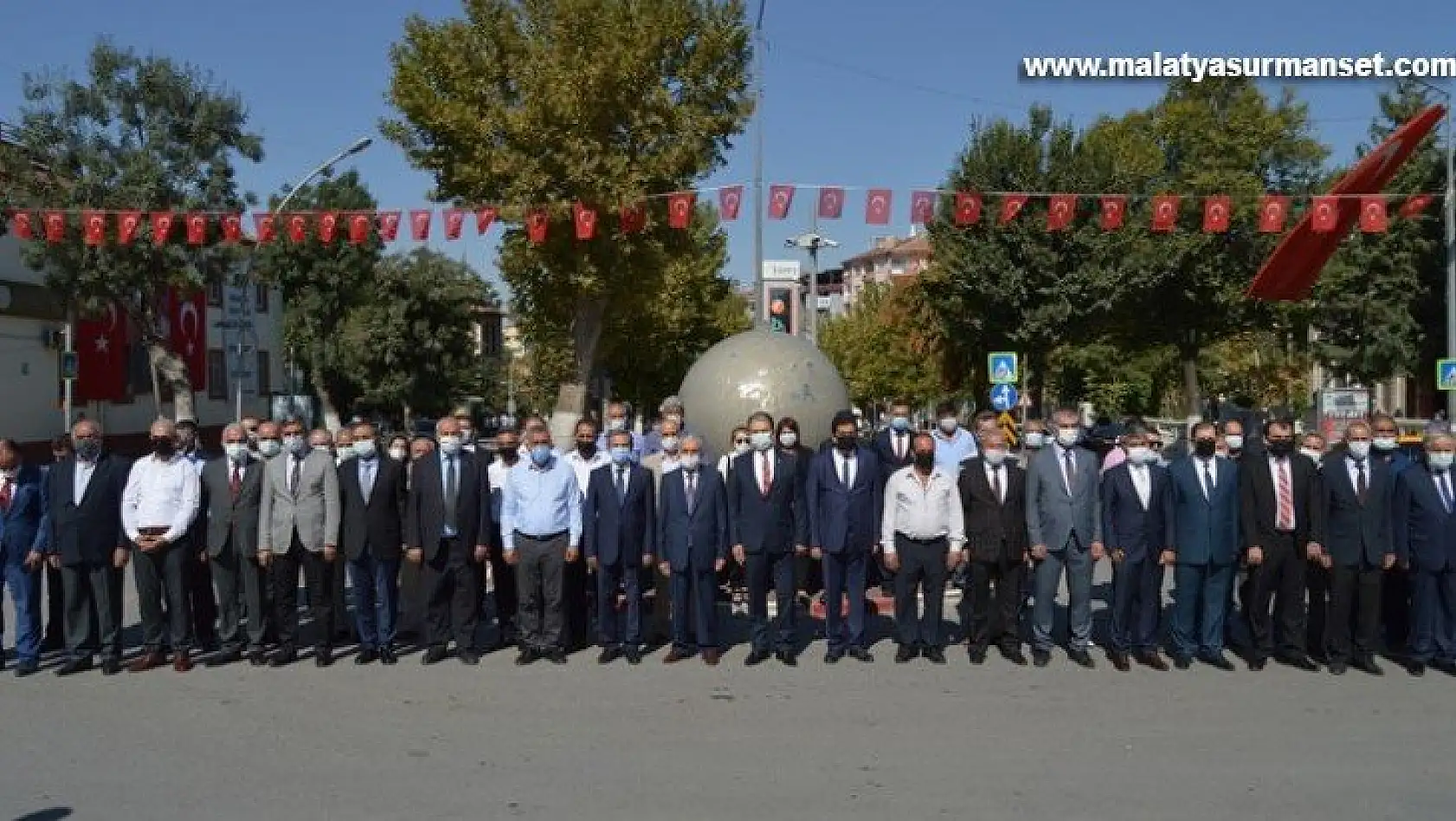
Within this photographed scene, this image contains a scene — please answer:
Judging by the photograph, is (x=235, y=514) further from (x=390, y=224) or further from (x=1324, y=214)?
(x=1324, y=214)

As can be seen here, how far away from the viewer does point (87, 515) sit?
966 cm

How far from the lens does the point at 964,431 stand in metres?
13.8

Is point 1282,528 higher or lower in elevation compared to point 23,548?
higher

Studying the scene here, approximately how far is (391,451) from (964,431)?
5.99 meters

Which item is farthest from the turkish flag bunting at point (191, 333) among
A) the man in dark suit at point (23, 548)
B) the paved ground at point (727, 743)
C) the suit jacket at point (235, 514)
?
the paved ground at point (727, 743)

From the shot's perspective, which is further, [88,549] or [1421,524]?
[88,549]

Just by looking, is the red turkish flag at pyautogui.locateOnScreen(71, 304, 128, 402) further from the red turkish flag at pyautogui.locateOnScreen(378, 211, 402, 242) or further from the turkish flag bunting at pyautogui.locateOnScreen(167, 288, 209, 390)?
the red turkish flag at pyautogui.locateOnScreen(378, 211, 402, 242)

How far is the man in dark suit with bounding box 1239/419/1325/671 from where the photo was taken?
9.59 meters

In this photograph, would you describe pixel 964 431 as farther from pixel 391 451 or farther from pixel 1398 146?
pixel 1398 146

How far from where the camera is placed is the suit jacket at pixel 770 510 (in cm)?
991

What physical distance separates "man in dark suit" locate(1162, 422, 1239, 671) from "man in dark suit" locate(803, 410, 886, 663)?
2.27 metres

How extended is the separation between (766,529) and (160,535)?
15.1 ft

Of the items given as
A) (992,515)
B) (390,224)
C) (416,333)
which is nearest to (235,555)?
(992,515)

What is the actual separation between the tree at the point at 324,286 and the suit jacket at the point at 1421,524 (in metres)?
39.5
